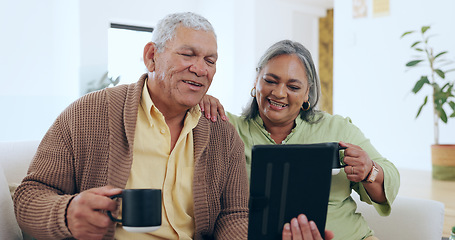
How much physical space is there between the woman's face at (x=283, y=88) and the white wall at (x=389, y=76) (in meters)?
3.94

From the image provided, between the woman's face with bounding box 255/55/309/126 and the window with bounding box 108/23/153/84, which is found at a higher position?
the window with bounding box 108/23/153/84

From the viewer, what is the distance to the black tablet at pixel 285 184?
103 centimetres

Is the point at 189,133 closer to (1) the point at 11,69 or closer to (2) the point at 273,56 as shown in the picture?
(2) the point at 273,56

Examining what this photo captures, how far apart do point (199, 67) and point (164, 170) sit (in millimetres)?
328

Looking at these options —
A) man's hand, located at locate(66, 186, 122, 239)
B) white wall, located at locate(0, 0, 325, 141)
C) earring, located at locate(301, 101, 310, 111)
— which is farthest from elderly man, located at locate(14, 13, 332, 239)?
white wall, located at locate(0, 0, 325, 141)

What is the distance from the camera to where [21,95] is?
17.0 ft

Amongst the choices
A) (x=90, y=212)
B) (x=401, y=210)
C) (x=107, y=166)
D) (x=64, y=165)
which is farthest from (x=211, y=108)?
(x=401, y=210)

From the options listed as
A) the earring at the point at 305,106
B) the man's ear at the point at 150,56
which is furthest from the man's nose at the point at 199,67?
the earring at the point at 305,106

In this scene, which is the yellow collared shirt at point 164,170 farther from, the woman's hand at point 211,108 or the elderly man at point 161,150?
the woman's hand at point 211,108

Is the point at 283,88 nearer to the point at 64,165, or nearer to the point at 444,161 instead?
the point at 64,165

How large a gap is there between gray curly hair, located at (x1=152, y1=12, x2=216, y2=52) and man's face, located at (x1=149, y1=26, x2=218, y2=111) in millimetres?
13

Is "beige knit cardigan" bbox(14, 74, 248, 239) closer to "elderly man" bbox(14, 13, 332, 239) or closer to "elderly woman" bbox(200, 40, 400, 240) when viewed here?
"elderly man" bbox(14, 13, 332, 239)

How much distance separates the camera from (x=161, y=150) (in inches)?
56.4

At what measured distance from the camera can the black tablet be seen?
3.37 ft
